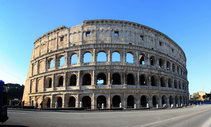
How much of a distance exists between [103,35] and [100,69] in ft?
22.3

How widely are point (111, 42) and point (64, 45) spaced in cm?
970

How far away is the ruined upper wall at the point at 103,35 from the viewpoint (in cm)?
2947

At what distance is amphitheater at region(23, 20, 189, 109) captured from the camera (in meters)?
27.3

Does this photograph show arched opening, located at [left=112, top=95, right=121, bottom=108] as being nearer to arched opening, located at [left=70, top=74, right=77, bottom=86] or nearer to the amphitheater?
the amphitheater

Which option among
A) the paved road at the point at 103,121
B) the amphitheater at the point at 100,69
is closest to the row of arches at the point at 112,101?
the amphitheater at the point at 100,69

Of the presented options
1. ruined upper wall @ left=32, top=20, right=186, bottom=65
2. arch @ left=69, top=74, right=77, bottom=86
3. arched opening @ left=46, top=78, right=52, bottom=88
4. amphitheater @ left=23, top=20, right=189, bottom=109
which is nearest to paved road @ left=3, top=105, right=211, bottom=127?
amphitheater @ left=23, top=20, right=189, bottom=109

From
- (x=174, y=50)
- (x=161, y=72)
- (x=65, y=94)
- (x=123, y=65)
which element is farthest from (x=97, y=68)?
(x=174, y=50)

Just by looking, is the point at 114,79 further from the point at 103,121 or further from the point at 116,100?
the point at 103,121

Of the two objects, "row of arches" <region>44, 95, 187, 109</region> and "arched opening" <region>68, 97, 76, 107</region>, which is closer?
"row of arches" <region>44, 95, 187, 109</region>

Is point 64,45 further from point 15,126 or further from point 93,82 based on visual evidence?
point 15,126

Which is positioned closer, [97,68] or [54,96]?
[97,68]

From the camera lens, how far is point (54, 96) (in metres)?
29.4

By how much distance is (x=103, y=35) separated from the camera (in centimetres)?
2936

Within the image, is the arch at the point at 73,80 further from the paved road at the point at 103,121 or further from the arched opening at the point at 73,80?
the paved road at the point at 103,121
